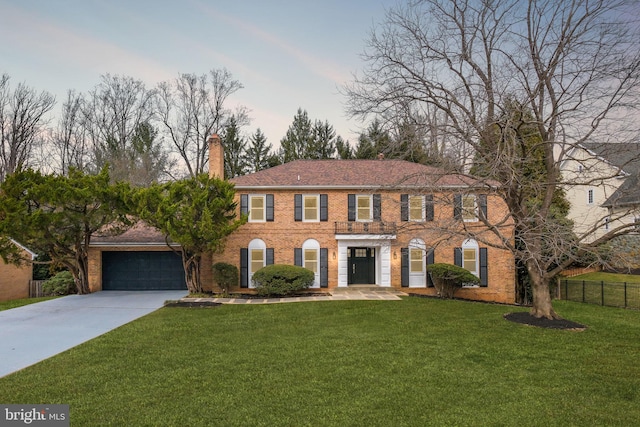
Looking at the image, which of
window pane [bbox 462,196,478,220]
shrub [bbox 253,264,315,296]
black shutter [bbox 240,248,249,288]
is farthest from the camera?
black shutter [bbox 240,248,249,288]

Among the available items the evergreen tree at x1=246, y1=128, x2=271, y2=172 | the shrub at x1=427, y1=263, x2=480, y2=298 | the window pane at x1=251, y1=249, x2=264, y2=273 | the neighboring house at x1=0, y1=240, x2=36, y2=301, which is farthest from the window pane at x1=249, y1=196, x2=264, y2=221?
the evergreen tree at x1=246, y1=128, x2=271, y2=172

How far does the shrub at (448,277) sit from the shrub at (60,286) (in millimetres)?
16946

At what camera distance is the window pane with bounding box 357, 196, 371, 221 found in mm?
20047

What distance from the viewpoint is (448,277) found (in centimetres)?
1838

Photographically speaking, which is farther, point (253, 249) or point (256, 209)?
point (256, 209)

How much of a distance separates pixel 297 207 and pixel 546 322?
11549 millimetres

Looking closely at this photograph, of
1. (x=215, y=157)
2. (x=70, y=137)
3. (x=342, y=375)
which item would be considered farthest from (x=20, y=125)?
(x=342, y=375)

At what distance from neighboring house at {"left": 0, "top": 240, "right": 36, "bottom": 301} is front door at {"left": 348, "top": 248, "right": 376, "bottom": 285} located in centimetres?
1502

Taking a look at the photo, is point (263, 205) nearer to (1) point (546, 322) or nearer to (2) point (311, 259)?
(2) point (311, 259)

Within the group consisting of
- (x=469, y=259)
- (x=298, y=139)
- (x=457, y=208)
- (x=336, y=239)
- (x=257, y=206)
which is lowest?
(x=469, y=259)

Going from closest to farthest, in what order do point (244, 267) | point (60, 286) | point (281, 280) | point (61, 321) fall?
point (61, 321) → point (281, 280) → point (60, 286) → point (244, 267)

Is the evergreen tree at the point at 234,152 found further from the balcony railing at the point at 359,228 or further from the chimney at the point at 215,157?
the balcony railing at the point at 359,228

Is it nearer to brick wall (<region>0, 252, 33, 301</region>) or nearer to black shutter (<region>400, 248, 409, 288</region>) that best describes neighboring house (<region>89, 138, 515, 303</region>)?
black shutter (<region>400, 248, 409, 288</region>)

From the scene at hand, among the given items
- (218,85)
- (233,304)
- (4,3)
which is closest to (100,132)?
(218,85)
